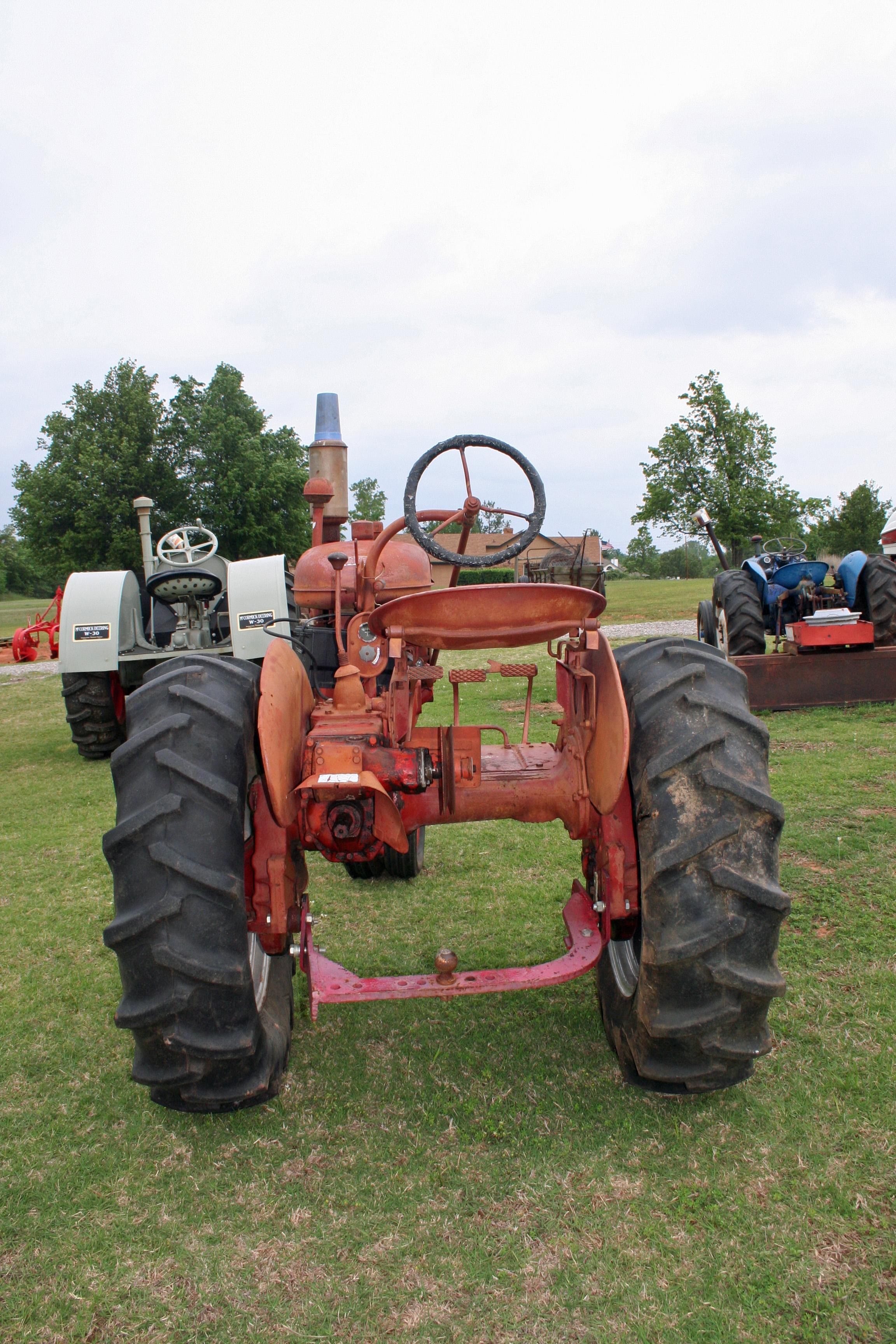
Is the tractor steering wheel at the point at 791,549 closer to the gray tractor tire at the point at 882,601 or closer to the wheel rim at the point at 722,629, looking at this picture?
the wheel rim at the point at 722,629

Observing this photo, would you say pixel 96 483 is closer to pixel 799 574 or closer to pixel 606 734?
pixel 799 574

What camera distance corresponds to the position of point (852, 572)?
879 centimetres

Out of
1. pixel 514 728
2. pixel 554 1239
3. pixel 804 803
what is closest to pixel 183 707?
pixel 554 1239

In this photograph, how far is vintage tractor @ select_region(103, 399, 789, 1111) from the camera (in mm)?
2148

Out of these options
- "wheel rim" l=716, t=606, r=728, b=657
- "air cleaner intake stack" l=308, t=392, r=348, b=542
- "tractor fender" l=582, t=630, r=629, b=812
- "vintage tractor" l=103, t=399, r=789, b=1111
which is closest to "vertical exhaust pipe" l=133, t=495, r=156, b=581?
"air cleaner intake stack" l=308, t=392, r=348, b=542

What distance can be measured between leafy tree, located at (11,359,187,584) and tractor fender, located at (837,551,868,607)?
25114mm

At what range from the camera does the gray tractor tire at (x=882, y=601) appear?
8.22 metres

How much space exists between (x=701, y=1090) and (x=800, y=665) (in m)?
6.10

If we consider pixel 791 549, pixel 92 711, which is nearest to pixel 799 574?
pixel 791 549

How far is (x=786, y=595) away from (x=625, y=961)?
7.18 meters

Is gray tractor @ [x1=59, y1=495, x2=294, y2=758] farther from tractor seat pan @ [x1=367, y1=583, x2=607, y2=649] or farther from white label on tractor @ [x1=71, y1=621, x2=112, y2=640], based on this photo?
tractor seat pan @ [x1=367, y1=583, x2=607, y2=649]

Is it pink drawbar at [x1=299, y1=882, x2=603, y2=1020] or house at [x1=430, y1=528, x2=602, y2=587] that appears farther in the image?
house at [x1=430, y1=528, x2=602, y2=587]

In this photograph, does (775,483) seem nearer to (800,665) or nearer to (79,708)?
(800,665)

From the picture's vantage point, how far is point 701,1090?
90.4 inches
